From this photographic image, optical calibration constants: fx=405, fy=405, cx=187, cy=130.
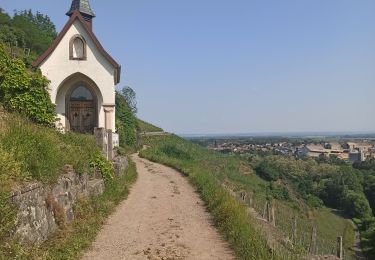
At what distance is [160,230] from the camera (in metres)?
10.8

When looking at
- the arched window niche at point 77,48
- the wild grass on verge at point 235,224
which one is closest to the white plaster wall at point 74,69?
the arched window niche at point 77,48

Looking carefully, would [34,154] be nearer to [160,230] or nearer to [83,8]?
[160,230]

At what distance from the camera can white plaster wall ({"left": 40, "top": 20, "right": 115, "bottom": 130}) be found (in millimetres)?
22656

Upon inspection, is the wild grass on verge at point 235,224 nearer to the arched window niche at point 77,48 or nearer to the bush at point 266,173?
the arched window niche at point 77,48

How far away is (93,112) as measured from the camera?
24219mm

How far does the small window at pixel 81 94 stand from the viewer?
78.8 ft

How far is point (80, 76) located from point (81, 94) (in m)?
1.30

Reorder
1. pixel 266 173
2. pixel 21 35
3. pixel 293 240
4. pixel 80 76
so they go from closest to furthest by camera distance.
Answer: pixel 293 240 → pixel 80 76 → pixel 21 35 → pixel 266 173

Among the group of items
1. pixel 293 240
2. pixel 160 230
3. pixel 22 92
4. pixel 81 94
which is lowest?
pixel 293 240

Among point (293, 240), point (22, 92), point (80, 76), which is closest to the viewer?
point (293, 240)

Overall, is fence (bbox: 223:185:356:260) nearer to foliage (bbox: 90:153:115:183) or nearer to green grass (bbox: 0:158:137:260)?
green grass (bbox: 0:158:137:260)

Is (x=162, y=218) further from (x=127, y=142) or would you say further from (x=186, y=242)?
(x=127, y=142)

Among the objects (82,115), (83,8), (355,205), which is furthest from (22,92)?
(355,205)

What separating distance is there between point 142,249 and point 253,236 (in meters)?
2.54
